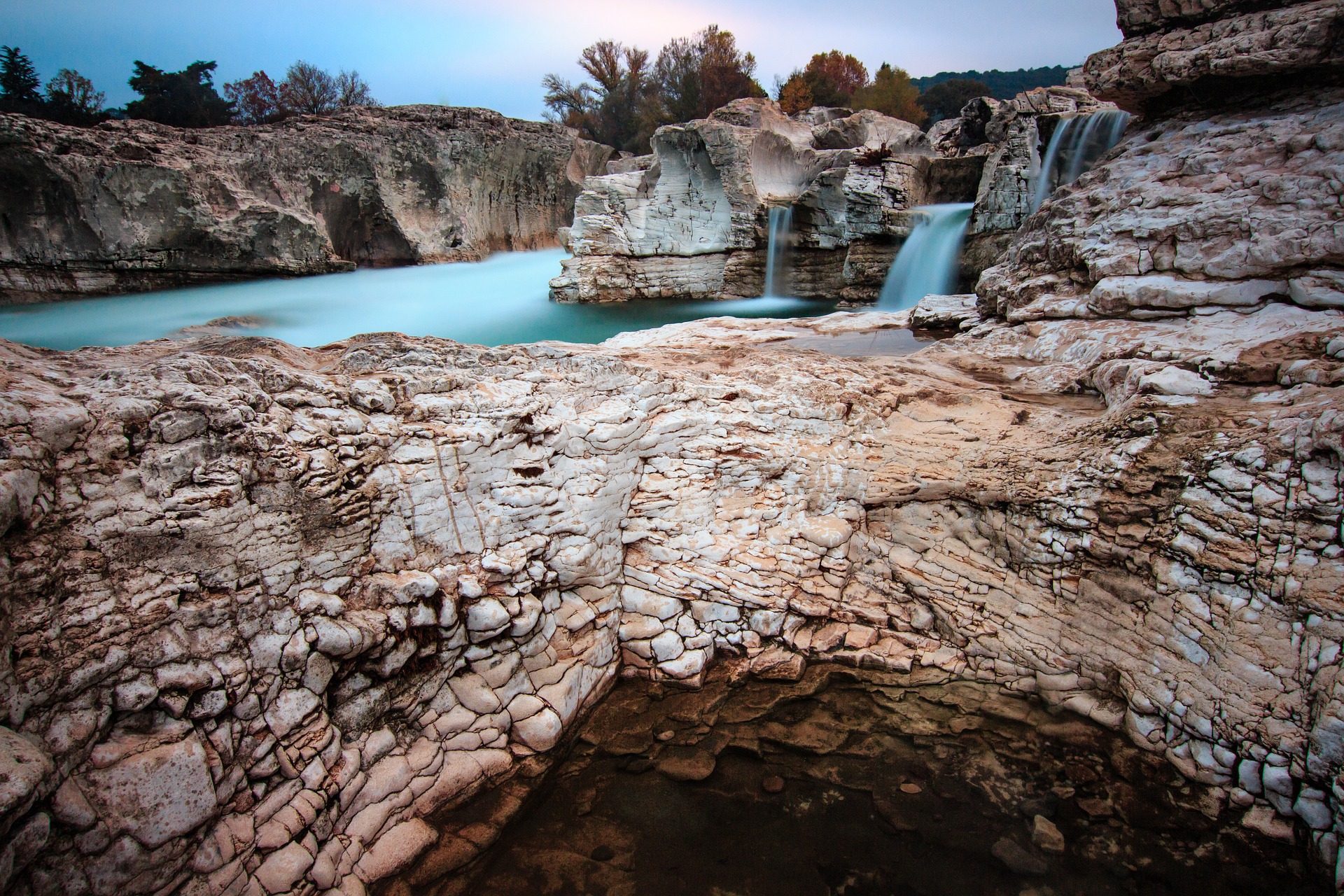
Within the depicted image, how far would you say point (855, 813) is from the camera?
2621 mm

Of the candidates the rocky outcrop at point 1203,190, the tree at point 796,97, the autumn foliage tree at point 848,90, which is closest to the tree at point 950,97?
the autumn foliage tree at point 848,90

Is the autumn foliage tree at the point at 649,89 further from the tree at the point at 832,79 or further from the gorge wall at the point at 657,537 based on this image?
the gorge wall at the point at 657,537

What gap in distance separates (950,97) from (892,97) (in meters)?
6.48

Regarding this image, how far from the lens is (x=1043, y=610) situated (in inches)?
130

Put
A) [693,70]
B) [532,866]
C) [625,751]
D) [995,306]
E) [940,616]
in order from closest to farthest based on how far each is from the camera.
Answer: [532,866] → [625,751] → [940,616] → [995,306] → [693,70]

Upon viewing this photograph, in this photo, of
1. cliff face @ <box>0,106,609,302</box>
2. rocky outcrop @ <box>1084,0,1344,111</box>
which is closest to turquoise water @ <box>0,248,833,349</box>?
cliff face @ <box>0,106,609,302</box>

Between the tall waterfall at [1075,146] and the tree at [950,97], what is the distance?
1995cm

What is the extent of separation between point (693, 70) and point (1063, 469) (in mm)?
21534

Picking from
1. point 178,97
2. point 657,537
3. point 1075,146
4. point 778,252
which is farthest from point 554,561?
point 178,97

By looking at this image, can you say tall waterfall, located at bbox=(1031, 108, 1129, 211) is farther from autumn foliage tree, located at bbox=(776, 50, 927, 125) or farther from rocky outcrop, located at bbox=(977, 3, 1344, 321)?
autumn foliage tree, located at bbox=(776, 50, 927, 125)

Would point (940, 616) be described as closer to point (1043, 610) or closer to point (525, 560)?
point (1043, 610)

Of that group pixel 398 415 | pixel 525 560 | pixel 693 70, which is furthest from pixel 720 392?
pixel 693 70

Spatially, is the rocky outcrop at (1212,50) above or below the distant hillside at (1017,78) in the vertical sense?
below

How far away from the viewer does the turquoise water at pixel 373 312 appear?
9.09 metres
